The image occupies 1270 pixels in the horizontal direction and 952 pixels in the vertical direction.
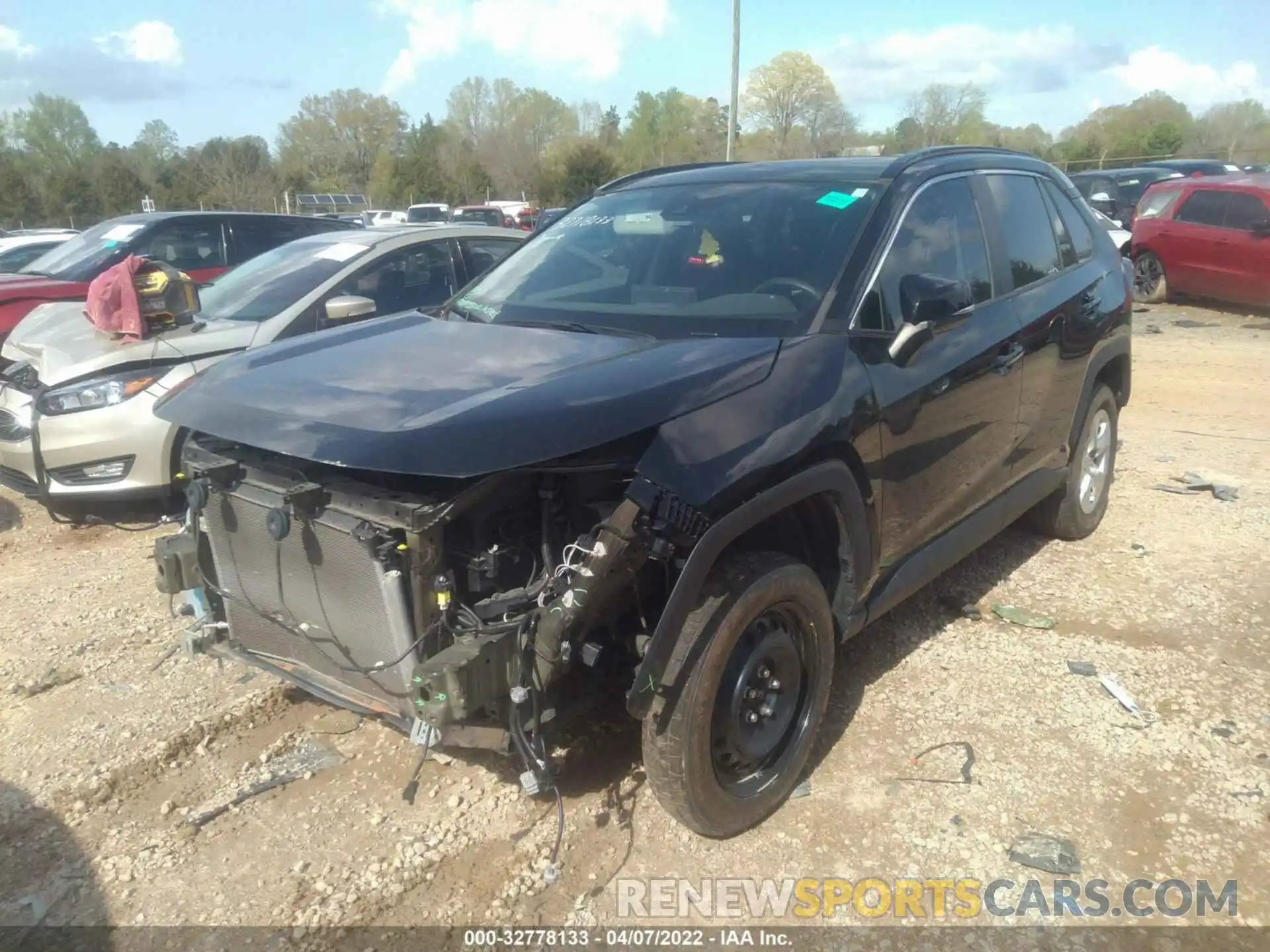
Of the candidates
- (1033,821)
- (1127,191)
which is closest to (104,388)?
(1033,821)

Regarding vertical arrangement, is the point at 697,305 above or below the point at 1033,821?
above

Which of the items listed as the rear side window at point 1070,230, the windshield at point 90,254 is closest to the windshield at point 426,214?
the windshield at point 90,254

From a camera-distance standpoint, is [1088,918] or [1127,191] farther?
[1127,191]

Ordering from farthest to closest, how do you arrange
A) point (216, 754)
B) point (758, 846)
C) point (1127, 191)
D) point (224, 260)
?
point (1127, 191) → point (224, 260) → point (216, 754) → point (758, 846)

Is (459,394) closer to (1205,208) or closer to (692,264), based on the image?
(692,264)

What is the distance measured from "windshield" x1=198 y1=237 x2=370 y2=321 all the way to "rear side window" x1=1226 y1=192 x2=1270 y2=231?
38.7ft

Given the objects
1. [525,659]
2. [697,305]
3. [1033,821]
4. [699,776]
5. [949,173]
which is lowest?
[1033,821]

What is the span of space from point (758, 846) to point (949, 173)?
8.93ft

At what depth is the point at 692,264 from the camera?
3.63m

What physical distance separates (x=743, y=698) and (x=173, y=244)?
7.40 m

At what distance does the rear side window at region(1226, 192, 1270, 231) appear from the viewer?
41.2 ft

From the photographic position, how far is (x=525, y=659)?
102 inches

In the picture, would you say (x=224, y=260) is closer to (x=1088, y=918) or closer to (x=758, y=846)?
(x=758, y=846)

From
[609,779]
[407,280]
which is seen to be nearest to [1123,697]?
[609,779]
